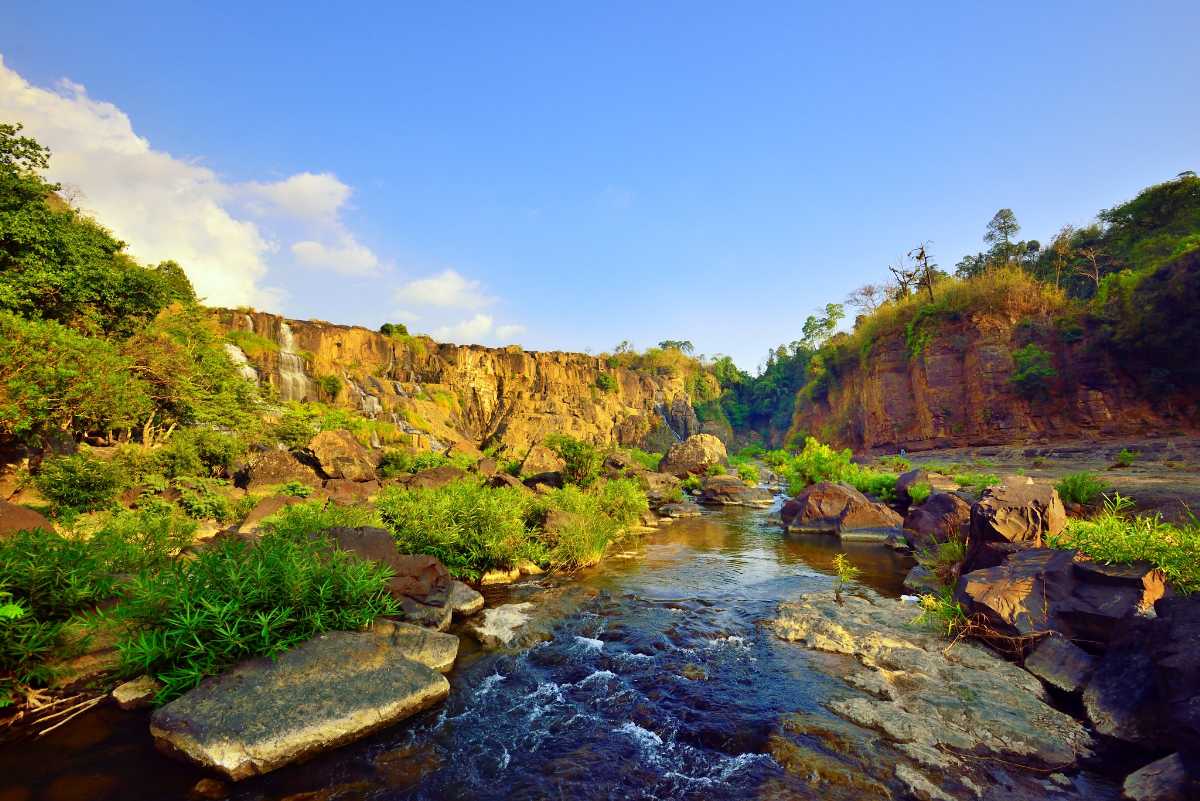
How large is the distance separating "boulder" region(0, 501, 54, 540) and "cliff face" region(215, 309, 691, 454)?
68.9 ft

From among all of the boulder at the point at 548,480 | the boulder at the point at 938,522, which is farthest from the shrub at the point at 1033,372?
the boulder at the point at 548,480

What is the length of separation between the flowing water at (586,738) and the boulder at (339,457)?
1355 centimetres

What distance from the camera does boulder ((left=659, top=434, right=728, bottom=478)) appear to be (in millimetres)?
33094

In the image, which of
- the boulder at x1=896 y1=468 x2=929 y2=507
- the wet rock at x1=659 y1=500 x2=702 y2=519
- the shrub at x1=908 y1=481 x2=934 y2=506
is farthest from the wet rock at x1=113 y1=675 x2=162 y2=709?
the boulder at x1=896 y1=468 x2=929 y2=507

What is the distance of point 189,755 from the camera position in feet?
14.9

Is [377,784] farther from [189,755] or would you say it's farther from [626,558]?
[626,558]

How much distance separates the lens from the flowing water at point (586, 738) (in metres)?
4.52

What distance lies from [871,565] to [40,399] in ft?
66.3

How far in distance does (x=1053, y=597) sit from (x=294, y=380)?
135 ft

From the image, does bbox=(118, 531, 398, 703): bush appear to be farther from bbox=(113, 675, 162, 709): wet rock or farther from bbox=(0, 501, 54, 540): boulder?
bbox=(0, 501, 54, 540): boulder

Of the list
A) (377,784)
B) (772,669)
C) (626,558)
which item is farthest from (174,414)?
(772,669)

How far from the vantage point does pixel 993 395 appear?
112ft

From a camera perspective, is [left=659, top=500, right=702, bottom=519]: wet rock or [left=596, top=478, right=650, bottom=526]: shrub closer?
[left=596, top=478, right=650, bottom=526]: shrub

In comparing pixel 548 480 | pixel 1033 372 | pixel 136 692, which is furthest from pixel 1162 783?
pixel 1033 372
